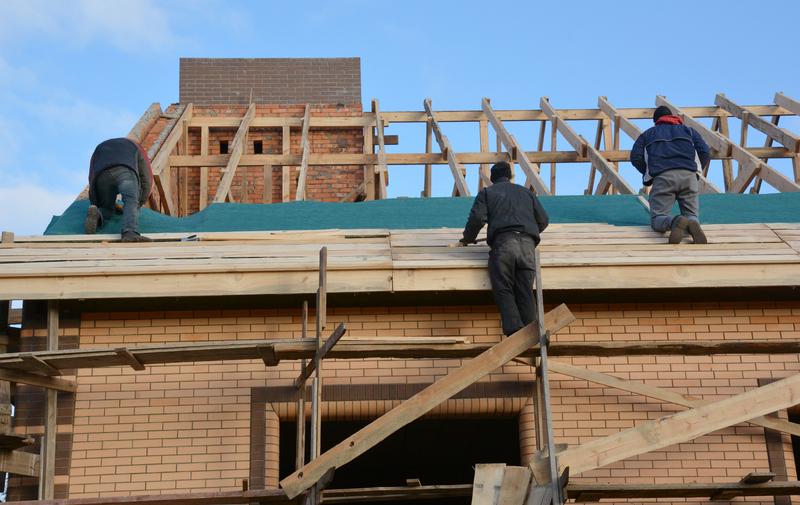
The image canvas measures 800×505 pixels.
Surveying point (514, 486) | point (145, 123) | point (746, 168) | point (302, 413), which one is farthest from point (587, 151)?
point (514, 486)

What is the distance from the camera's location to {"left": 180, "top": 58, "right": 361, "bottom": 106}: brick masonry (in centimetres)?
1822

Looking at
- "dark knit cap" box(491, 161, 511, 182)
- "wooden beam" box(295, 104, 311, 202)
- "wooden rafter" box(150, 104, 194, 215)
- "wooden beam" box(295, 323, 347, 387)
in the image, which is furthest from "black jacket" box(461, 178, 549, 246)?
"wooden rafter" box(150, 104, 194, 215)

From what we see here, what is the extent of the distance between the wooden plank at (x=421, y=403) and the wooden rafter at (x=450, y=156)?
4.78 metres

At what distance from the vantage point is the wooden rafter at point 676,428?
24.6ft

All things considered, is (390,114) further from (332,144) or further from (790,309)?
(790,309)

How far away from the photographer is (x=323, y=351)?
27.4ft

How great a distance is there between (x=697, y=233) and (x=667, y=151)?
3.56ft

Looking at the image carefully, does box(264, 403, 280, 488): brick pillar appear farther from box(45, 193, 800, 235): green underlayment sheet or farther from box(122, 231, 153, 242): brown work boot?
box(45, 193, 800, 235): green underlayment sheet

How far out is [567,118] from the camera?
698 inches

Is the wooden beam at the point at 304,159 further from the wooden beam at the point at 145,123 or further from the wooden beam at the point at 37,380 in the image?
the wooden beam at the point at 37,380

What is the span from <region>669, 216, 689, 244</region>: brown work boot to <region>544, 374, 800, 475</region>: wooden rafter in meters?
2.39

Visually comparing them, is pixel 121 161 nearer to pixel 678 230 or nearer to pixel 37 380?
pixel 37 380

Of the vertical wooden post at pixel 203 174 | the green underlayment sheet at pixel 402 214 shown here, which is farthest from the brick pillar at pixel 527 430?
the vertical wooden post at pixel 203 174

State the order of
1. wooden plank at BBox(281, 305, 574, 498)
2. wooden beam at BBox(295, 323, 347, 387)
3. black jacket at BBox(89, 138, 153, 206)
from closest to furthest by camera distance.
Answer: wooden plank at BBox(281, 305, 574, 498)
wooden beam at BBox(295, 323, 347, 387)
black jacket at BBox(89, 138, 153, 206)
